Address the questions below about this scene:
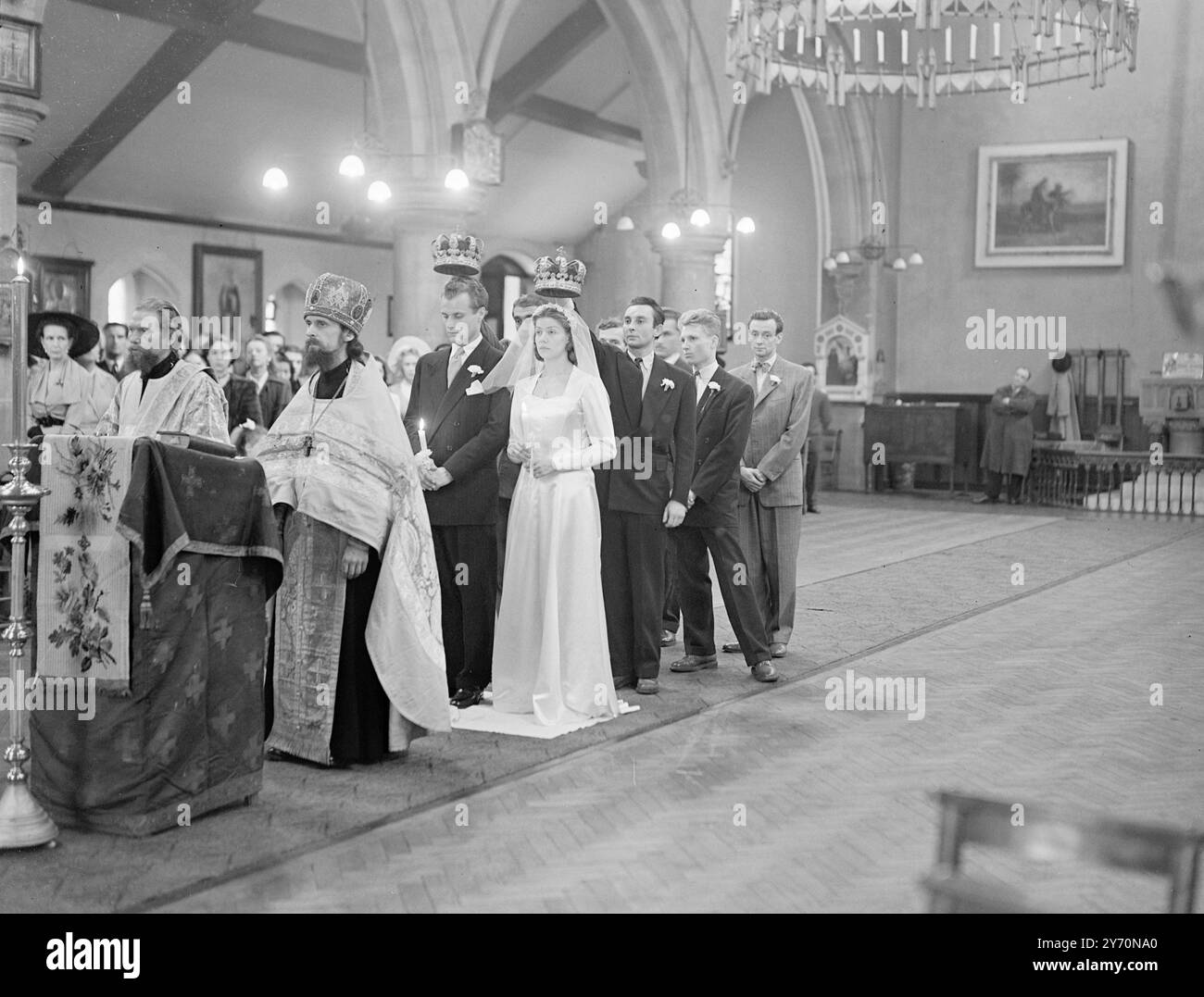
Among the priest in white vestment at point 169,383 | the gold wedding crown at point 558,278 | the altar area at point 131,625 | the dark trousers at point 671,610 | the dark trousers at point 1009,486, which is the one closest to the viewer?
the altar area at point 131,625

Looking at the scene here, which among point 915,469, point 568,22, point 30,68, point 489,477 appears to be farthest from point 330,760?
point 915,469

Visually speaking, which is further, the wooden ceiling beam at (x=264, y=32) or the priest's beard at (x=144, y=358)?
the wooden ceiling beam at (x=264, y=32)

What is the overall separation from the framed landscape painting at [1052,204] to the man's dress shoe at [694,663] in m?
14.8

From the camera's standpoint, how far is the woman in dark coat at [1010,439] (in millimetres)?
17641

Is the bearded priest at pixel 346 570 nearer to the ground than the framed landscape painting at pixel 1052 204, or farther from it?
nearer to the ground

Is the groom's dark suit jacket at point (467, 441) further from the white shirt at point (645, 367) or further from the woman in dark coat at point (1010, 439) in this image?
the woman in dark coat at point (1010, 439)

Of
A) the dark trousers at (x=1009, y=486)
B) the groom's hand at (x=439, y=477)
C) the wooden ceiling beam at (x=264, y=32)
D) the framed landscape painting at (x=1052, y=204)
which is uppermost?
the wooden ceiling beam at (x=264, y=32)

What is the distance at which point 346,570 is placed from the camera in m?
4.90

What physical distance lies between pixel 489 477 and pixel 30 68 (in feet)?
12.8

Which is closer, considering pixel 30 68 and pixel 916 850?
pixel 916 850

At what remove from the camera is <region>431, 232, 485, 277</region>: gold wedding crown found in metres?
6.28

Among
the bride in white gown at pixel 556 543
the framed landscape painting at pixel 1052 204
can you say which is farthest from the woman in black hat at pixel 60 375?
the framed landscape painting at pixel 1052 204
